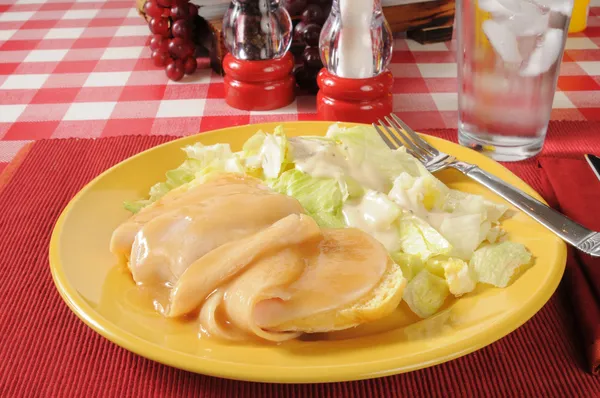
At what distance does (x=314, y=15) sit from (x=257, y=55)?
0.27 metres

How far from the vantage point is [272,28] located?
202 cm

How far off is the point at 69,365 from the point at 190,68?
5.06 ft

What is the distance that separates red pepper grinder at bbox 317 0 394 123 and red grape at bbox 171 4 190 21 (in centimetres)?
69

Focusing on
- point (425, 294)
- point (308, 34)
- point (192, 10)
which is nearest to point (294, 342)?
point (425, 294)

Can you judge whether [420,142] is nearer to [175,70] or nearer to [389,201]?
[389,201]

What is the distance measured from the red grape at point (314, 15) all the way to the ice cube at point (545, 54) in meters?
0.80

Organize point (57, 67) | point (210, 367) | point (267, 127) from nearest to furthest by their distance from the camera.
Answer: point (210, 367) < point (267, 127) < point (57, 67)

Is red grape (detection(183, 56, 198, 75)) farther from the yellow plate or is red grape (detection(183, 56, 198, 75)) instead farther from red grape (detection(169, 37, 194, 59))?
the yellow plate

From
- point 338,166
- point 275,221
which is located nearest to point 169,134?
point 338,166

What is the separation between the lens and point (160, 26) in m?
2.35

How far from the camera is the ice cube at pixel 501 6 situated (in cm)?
153

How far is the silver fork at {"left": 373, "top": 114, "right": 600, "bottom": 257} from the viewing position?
1095 millimetres

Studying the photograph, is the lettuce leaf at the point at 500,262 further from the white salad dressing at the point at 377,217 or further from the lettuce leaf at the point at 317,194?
the lettuce leaf at the point at 317,194

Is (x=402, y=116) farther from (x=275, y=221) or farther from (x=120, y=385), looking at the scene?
(x=120, y=385)
